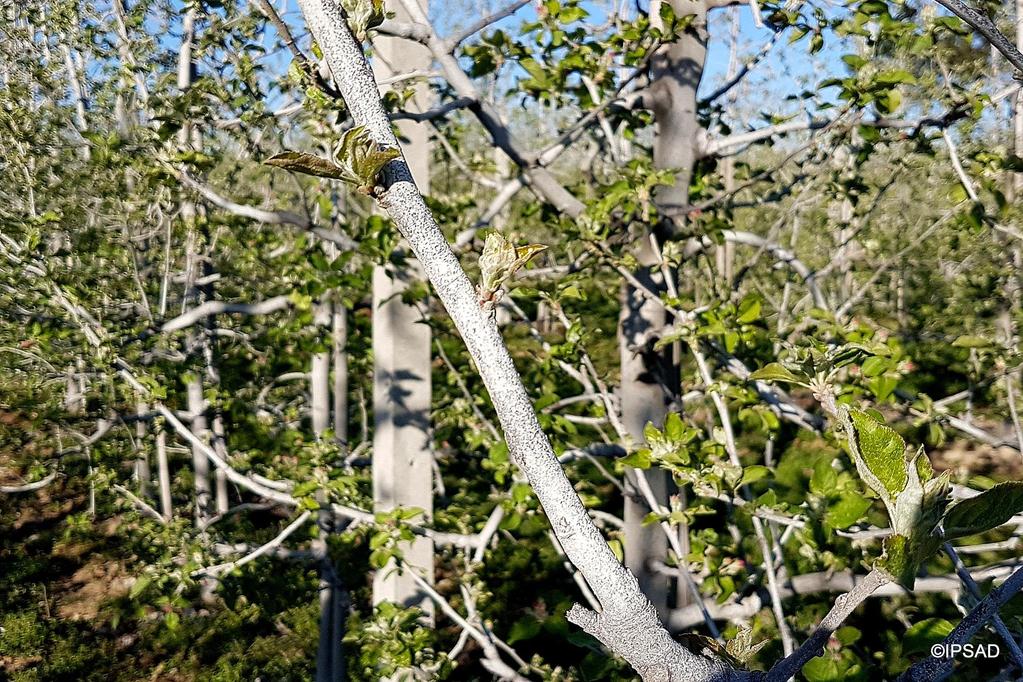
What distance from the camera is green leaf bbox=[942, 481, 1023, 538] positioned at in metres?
0.58

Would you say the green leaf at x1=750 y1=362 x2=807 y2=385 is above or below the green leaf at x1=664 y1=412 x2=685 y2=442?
→ above

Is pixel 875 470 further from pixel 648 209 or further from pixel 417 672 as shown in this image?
pixel 417 672

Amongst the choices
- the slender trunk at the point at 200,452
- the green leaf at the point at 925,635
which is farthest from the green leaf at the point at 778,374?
the slender trunk at the point at 200,452

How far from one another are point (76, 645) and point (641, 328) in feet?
15.2

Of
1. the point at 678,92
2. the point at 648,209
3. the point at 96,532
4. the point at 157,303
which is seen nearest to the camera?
the point at 648,209

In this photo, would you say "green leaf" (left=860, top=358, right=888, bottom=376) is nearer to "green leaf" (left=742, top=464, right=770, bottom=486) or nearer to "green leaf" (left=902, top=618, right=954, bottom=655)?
"green leaf" (left=742, top=464, right=770, bottom=486)

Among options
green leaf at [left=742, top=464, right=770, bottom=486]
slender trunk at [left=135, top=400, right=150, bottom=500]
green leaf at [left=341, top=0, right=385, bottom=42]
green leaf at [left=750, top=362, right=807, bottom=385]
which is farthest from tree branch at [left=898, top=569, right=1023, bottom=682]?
slender trunk at [left=135, top=400, right=150, bottom=500]

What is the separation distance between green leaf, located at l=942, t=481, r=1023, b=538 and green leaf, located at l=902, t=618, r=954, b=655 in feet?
3.18

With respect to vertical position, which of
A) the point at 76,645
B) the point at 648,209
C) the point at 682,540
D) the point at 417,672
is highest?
the point at 648,209

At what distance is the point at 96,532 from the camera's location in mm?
6051

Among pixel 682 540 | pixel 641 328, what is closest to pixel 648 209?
pixel 641 328

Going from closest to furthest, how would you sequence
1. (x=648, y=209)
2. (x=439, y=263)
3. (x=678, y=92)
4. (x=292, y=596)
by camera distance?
(x=439, y=263) → (x=648, y=209) → (x=678, y=92) → (x=292, y=596)

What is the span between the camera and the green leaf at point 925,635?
142 cm

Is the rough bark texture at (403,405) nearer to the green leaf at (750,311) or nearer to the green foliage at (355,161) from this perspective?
the green leaf at (750,311)
